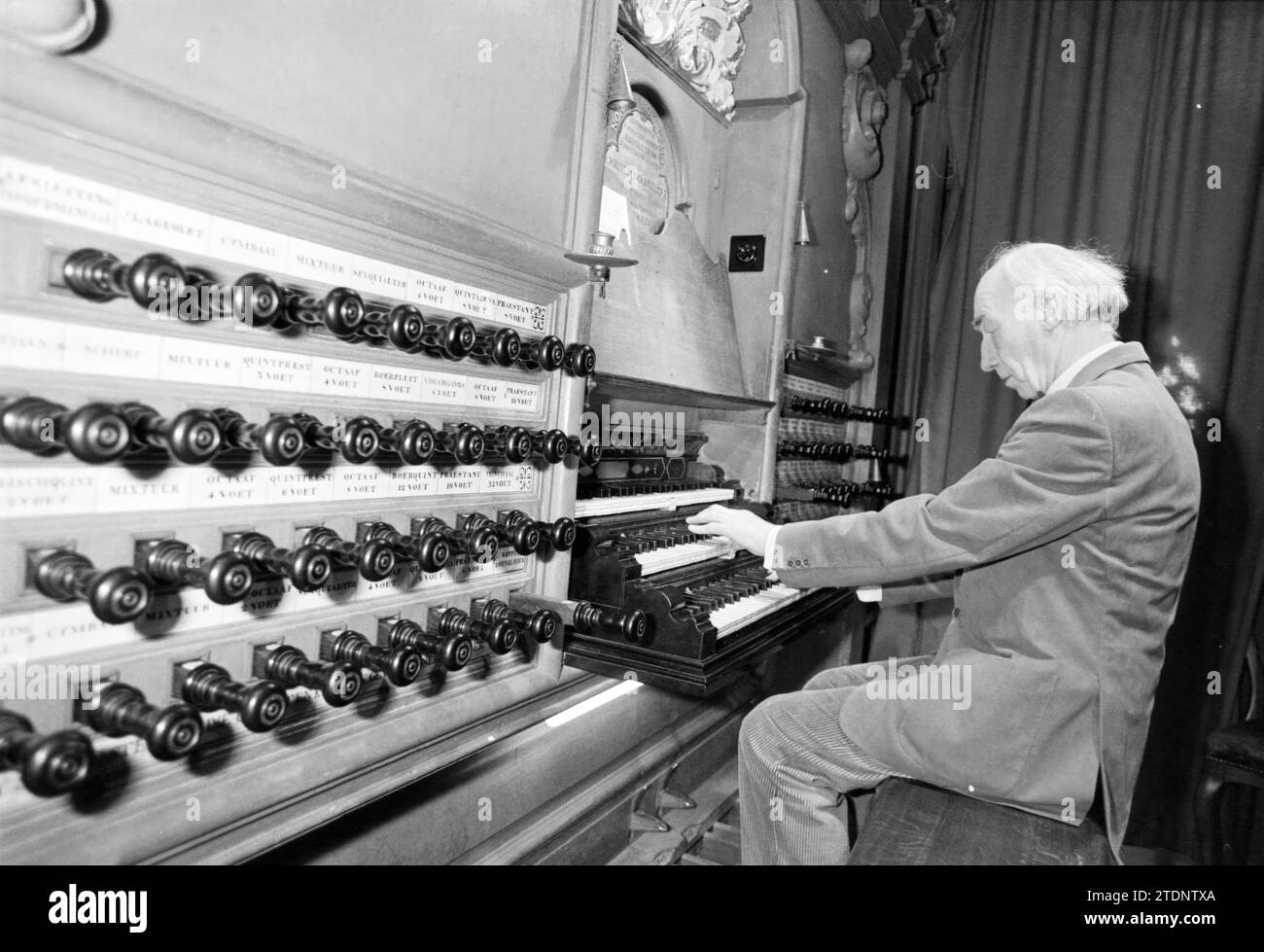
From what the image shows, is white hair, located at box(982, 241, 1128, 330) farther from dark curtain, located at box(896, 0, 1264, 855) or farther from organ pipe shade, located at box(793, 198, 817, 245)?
dark curtain, located at box(896, 0, 1264, 855)

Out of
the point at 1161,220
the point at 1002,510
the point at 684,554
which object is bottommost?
the point at 684,554

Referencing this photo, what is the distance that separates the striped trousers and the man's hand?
0.46m

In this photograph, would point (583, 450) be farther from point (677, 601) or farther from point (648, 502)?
point (648, 502)

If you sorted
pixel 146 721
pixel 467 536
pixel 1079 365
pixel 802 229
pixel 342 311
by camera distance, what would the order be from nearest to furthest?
pixel 146 721, pixel 342 311, pixel 467 536, pixel 1079 365, pixel 802 229

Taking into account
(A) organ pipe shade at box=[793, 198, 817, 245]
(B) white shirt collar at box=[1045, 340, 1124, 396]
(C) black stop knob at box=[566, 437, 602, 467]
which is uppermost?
(A) organ pipe shade at box=[793, 198, 817, 245]

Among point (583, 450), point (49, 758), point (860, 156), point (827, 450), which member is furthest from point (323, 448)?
point (860, 156)

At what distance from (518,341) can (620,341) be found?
2.43ft

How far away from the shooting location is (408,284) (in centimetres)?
150

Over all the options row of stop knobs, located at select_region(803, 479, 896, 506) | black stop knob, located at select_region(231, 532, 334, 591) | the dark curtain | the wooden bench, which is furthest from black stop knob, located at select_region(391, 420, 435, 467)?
the dark curtain

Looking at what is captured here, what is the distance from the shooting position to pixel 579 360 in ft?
6.07

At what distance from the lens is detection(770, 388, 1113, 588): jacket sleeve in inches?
71.3

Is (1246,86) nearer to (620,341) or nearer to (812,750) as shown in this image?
(620,341)

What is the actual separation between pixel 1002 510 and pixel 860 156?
252cm
